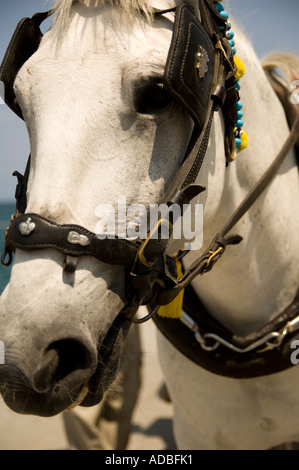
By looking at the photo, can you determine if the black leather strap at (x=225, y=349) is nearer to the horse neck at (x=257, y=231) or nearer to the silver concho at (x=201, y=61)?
the horse neck at (x=257, y=231)

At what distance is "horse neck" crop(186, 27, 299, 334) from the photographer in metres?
1.61

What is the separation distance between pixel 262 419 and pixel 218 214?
0.76m

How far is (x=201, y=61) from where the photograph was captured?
127 centimetres

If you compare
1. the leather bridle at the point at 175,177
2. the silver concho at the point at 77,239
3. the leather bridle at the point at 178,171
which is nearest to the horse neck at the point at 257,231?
the leather bridle at the point at 175,177

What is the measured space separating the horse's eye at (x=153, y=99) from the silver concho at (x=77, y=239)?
33cm

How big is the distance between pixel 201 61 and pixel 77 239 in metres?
0.56

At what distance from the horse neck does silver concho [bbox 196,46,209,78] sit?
350 mm

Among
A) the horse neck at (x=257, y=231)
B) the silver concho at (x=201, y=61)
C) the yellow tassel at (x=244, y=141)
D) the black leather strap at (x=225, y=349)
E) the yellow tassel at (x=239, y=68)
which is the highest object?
the silver concho at (x=201, y=61)

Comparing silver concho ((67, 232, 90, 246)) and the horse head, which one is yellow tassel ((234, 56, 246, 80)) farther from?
silver concho ((67, 232, 90, 246))

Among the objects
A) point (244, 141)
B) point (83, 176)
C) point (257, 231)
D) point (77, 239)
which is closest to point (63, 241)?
point (77, 239)

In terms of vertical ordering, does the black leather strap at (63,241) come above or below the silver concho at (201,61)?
below

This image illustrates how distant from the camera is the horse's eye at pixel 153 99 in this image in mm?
1171
